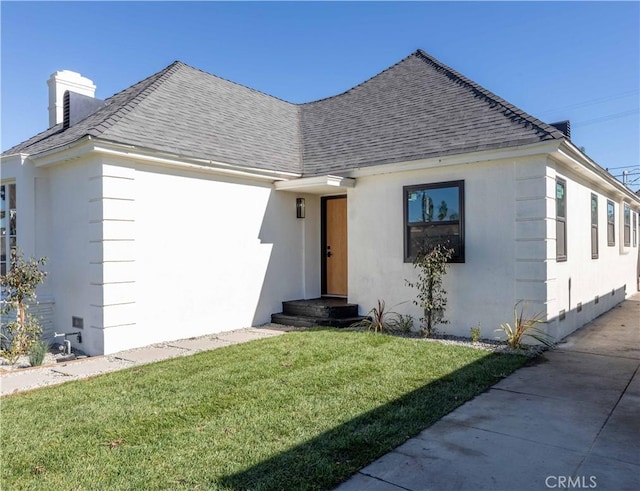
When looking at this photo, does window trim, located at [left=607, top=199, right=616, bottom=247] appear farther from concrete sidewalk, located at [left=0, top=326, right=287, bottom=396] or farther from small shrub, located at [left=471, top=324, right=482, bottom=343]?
concrete sidewalk, located at [left=0, top=326, right=287, bottom=396]

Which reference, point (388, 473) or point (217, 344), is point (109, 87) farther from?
point (388, 473)

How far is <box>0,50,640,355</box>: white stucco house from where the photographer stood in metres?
7.14

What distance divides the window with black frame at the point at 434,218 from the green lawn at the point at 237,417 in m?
2.25

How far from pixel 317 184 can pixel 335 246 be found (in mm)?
2069

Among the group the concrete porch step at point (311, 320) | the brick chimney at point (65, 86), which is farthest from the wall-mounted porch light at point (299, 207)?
the brick chimney at point (65, 86)

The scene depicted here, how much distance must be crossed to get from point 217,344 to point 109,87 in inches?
314

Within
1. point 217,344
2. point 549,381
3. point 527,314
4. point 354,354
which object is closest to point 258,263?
point 217,344

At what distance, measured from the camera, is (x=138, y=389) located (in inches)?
197

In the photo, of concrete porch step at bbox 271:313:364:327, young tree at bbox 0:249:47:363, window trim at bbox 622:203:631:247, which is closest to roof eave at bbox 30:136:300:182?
young tree at bbox 0:249:47:363

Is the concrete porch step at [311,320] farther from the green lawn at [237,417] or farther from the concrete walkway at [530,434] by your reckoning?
the concrete walkway at [530,434]

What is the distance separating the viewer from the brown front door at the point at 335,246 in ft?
34.7

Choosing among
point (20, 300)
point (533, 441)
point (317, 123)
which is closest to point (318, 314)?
point (20, 300)

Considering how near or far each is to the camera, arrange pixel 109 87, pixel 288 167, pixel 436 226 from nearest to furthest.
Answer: pixel 436 226, pixel 288 167, pixel 109 87

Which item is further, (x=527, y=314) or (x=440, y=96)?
(x=440, y=96)
